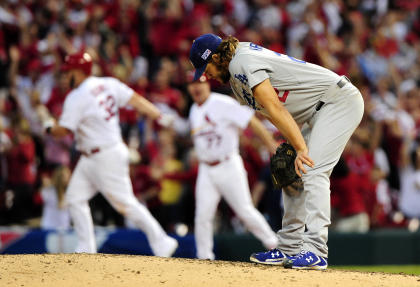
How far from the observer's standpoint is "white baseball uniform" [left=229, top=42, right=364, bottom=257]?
5.64 m

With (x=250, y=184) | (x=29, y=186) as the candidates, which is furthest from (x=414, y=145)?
(x=29, y=186)

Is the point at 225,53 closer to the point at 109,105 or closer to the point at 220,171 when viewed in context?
the point at 109,105

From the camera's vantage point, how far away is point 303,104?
5883 mm

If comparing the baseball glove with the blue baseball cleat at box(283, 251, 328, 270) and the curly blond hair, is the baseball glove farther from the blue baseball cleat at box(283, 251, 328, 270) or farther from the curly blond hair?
the curly blond hair

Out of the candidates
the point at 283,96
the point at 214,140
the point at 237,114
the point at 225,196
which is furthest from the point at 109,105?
the point at 283,96

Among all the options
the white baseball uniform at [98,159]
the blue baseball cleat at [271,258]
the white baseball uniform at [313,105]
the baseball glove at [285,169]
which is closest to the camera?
the white baseball uniform at [313,105]

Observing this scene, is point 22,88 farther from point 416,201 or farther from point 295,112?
point 295,112

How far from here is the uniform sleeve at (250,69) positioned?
5500mm

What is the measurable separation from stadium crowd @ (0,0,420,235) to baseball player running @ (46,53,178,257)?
2351 millimetres

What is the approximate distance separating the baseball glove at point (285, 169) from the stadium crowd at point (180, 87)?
4.18 meters

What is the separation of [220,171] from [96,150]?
5.38ft

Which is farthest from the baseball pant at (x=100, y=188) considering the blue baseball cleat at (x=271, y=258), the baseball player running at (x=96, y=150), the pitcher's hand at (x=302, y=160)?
the pitcher's hand at (x=302, y=160)

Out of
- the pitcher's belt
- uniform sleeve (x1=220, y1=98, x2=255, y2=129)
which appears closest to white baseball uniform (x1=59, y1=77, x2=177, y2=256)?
uniform sleeve (x1=220, y1=98, x2=255, y2=129)

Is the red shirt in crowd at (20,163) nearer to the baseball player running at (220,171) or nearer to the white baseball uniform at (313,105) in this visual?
the baseball player running at (220,171)
